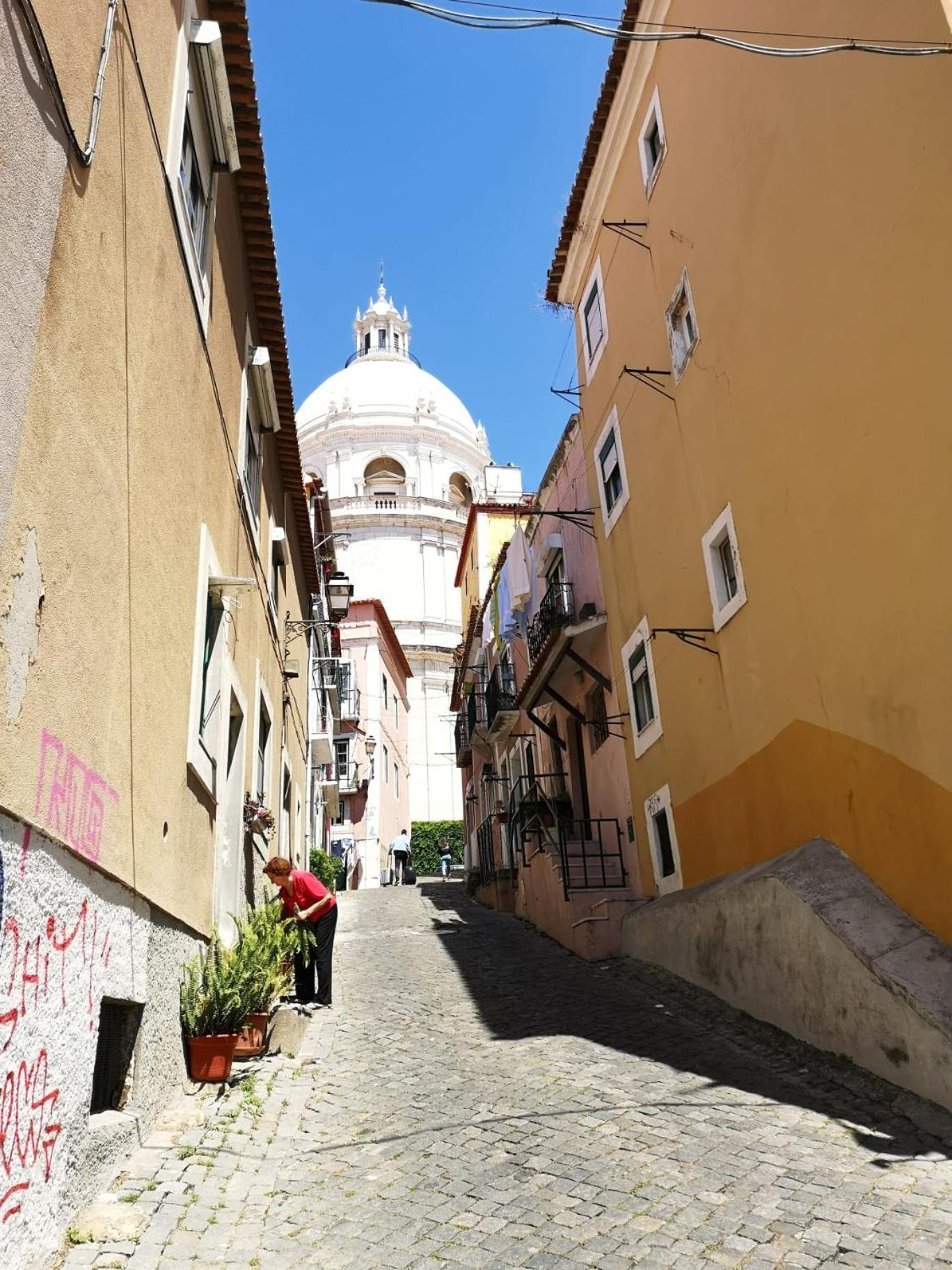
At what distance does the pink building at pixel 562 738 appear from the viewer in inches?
554

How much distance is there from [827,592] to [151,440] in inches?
225

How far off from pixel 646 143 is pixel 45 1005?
1360 cm

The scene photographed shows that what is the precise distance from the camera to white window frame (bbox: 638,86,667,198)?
43.0 feet

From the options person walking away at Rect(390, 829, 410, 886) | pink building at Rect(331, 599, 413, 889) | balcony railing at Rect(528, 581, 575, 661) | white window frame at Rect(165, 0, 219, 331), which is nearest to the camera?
white window frame at Rect(165, 0, 219, 331)

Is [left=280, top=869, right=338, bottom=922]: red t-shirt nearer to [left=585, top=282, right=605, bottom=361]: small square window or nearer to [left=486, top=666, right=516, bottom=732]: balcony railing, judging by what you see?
[left=585, top=282, right=605, bottom=361]: small square window

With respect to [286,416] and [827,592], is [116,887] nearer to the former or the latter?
[827,592]

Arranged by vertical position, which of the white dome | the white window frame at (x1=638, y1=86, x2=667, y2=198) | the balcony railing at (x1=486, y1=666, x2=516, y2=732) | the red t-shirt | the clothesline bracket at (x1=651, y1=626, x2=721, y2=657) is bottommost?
the red t-shirt

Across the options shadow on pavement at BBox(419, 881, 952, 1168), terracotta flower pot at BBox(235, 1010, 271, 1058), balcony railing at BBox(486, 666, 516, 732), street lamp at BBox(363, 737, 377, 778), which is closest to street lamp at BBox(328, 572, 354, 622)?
balcony railing at BBox(486, 666, 516, 732)

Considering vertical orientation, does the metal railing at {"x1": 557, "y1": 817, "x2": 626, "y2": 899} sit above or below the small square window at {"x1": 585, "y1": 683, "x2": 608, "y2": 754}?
below

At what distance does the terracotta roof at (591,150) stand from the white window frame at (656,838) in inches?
372

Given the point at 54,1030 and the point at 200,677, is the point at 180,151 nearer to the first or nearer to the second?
the point at 200,677

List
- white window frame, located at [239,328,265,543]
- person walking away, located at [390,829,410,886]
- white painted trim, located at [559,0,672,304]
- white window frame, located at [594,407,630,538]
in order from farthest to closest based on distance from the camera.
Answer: person walking away, located at [390,829,410,886] < white window frame, located at [594,407,630,538] < white painted trim, located at [559,0,672,304] < white window frame, located at [239,328,265,543]

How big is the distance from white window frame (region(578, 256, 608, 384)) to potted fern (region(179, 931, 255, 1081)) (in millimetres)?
11688

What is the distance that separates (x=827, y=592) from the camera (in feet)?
28.2
